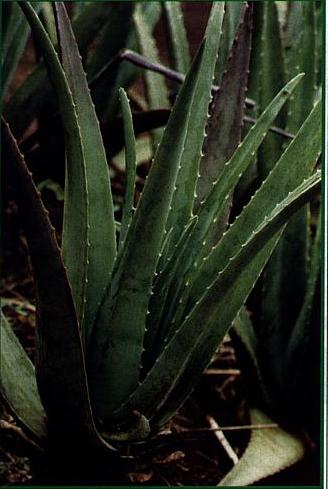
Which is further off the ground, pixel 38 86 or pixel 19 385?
pixel 38 86

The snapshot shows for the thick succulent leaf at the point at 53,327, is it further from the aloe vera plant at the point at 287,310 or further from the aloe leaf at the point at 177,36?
the aloe leaf at the point at 177,36

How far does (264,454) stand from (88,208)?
0.29 metres

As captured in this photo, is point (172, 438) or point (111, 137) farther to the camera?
point (111, 137)

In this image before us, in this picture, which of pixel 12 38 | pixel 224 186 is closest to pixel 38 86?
pixel 12 38

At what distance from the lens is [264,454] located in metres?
0.78

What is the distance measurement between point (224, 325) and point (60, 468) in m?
0.19

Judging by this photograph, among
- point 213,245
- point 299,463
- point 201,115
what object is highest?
point 201,115

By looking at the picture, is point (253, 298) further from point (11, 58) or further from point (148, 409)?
point (11, 58)

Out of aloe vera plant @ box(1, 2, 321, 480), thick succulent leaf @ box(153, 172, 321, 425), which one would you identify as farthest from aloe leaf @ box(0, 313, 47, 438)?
thick succulent leaf @ box(153, 172, 321, 425)

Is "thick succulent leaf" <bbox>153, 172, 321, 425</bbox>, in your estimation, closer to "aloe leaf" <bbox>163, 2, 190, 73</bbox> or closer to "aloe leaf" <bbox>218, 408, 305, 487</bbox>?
"aloe leaf" <bbox>218, 408, 305, 487</bbox>

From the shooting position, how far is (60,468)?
0.72 m

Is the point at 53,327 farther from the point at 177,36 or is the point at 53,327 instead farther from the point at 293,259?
the point at 177,36

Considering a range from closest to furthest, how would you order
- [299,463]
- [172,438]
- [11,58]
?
[172,438] < [299,463] < [11,58]

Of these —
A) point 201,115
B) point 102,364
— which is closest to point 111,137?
point 201,115
